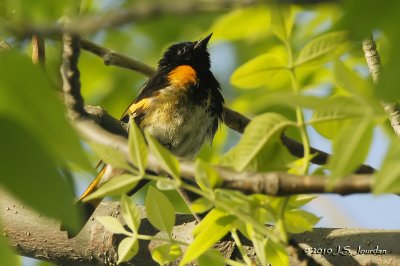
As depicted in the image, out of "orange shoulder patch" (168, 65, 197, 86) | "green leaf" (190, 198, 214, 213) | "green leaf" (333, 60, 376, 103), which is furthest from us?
"orange shoulder patch" (168, 65, 197, 86)

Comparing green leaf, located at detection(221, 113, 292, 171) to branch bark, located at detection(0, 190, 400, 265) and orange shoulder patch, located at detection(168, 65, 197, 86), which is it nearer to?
branch bark, located at detection(0, 190, 400, 265)

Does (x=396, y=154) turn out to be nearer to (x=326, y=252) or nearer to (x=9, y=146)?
(x=9, y=146)

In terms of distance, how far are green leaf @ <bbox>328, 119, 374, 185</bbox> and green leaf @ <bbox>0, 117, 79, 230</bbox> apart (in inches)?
16.8

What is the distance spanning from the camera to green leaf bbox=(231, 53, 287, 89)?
1.65 meters

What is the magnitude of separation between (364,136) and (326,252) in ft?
3.69

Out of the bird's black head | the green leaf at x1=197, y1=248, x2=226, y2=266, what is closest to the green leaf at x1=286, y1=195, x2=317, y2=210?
the green leaf at x1=197, y1=248, x2=226, y2=266

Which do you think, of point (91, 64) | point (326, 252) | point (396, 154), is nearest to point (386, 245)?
point (326, 252)

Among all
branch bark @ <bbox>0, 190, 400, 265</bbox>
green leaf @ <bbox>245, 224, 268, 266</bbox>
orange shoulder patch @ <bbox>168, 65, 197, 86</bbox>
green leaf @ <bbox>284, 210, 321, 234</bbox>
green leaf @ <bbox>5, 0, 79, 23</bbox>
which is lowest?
branch bark @ <bbox>0, 190, 400, 265</bbox>

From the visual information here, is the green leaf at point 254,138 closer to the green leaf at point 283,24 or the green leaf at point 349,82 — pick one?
the green leaf at point 349,82

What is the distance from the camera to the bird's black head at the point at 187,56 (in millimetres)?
4996

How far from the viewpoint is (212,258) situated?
5.57 ft

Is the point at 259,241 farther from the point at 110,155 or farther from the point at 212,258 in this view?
the point at 110,155

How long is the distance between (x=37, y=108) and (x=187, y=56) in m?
4.07

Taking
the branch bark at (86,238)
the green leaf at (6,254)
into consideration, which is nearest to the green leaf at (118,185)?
the green leaf at (6,254)
